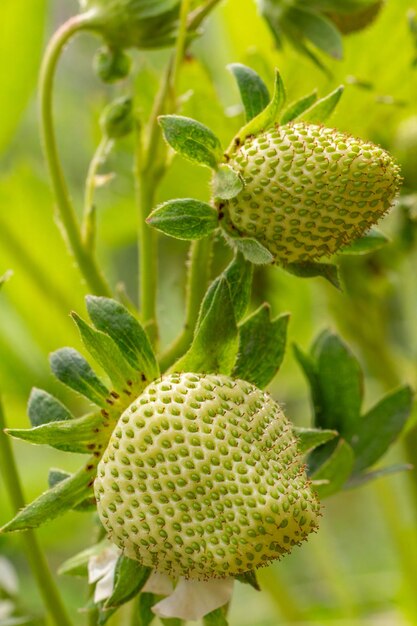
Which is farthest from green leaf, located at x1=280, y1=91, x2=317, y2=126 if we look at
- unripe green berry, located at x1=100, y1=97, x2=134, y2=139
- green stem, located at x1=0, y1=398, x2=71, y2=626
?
green stem, located at x1=0, y1=398, x2=71, y2=626

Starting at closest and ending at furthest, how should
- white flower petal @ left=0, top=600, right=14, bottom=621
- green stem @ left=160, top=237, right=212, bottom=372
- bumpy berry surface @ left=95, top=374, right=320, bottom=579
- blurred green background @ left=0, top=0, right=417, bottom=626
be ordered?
bumpy berry surface @ left=95, top=374, right=320, bottom=579 → green stem @ left=160, top=237, right=212, bottom=372 → white flower petal @ left=0, top=600, right=14, bottom=621 → blurred green background @ left=0, top=0, right=417, bottom=626

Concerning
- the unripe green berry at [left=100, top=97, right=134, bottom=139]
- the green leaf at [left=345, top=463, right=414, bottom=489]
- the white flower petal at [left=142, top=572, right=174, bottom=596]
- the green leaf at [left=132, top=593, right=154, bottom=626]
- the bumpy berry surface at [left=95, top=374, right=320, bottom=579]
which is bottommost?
the green leaf at [left=345, top=463, right=414, bottom=489]

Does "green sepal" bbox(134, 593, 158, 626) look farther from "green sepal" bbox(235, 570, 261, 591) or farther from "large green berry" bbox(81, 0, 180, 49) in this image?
"large green berry" bbox(81, 0, 180, 49)

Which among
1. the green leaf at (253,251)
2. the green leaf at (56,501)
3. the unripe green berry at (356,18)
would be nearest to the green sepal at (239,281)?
the green leaf at (253,251)

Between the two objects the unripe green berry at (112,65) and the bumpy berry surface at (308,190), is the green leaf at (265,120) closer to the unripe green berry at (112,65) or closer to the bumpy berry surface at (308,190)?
the bumpy berry surface at (308,190)

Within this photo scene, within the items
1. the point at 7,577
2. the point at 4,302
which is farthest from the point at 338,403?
the point at 4,302

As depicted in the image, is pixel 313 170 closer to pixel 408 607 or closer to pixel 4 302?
pixel 408 607
